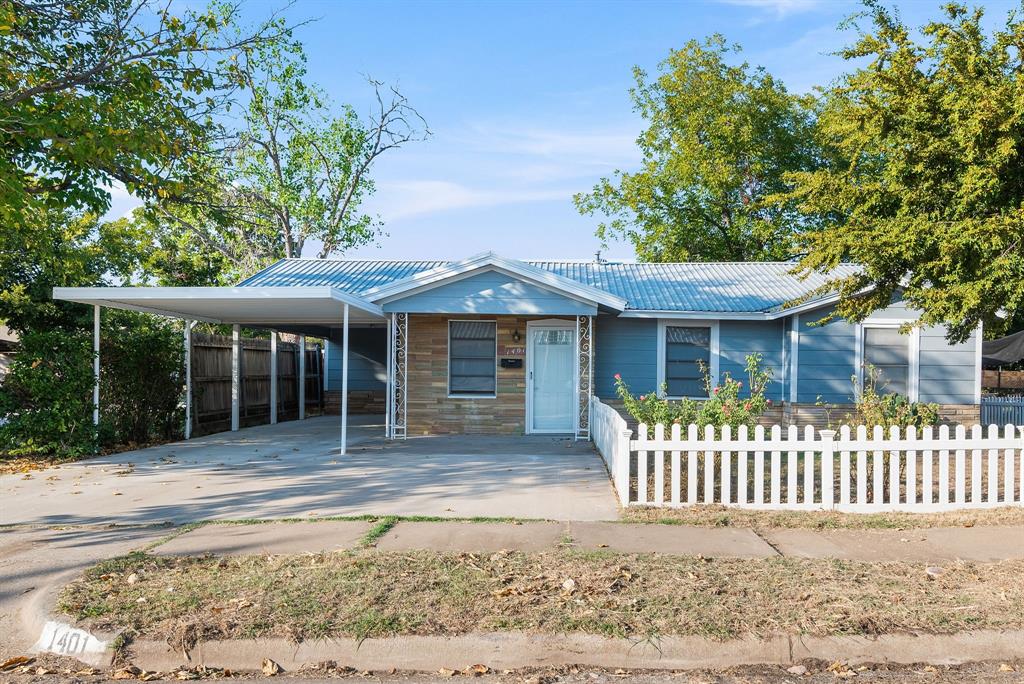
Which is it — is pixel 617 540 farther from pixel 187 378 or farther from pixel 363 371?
pixel 363 371

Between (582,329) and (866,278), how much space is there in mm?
6165

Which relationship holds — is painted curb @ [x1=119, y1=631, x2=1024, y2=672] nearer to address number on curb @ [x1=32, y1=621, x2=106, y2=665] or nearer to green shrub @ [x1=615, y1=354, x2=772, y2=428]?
address number on curb @ [x1=32, y1=621, x2=106, y2=665]

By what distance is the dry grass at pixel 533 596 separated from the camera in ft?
15.2

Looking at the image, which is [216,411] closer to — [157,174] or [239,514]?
[157,174]

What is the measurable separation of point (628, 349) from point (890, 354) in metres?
5.43

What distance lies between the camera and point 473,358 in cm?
1588

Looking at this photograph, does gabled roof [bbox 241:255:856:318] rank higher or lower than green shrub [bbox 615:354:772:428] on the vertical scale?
higher

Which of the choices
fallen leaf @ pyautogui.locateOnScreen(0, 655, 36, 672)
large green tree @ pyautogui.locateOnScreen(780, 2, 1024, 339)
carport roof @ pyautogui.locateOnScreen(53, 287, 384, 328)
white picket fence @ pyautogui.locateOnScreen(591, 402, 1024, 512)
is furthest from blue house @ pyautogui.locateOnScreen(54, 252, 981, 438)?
fallen leaf @ pyautogui.locateOnScreen(0, 655, 36, 672)

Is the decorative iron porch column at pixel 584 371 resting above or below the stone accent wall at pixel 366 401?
above

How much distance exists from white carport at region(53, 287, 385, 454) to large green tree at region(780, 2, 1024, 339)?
7280 millimetres

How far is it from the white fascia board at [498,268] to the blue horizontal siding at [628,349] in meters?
2.00

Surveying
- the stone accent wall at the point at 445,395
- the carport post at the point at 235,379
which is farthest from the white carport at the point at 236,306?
the stone accent wall at the point at 445,395

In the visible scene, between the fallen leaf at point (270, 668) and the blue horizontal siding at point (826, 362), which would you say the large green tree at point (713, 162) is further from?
the fallen leaf at point (270, 668)

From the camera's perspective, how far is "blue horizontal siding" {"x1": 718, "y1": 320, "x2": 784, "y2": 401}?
1672 centimetres
